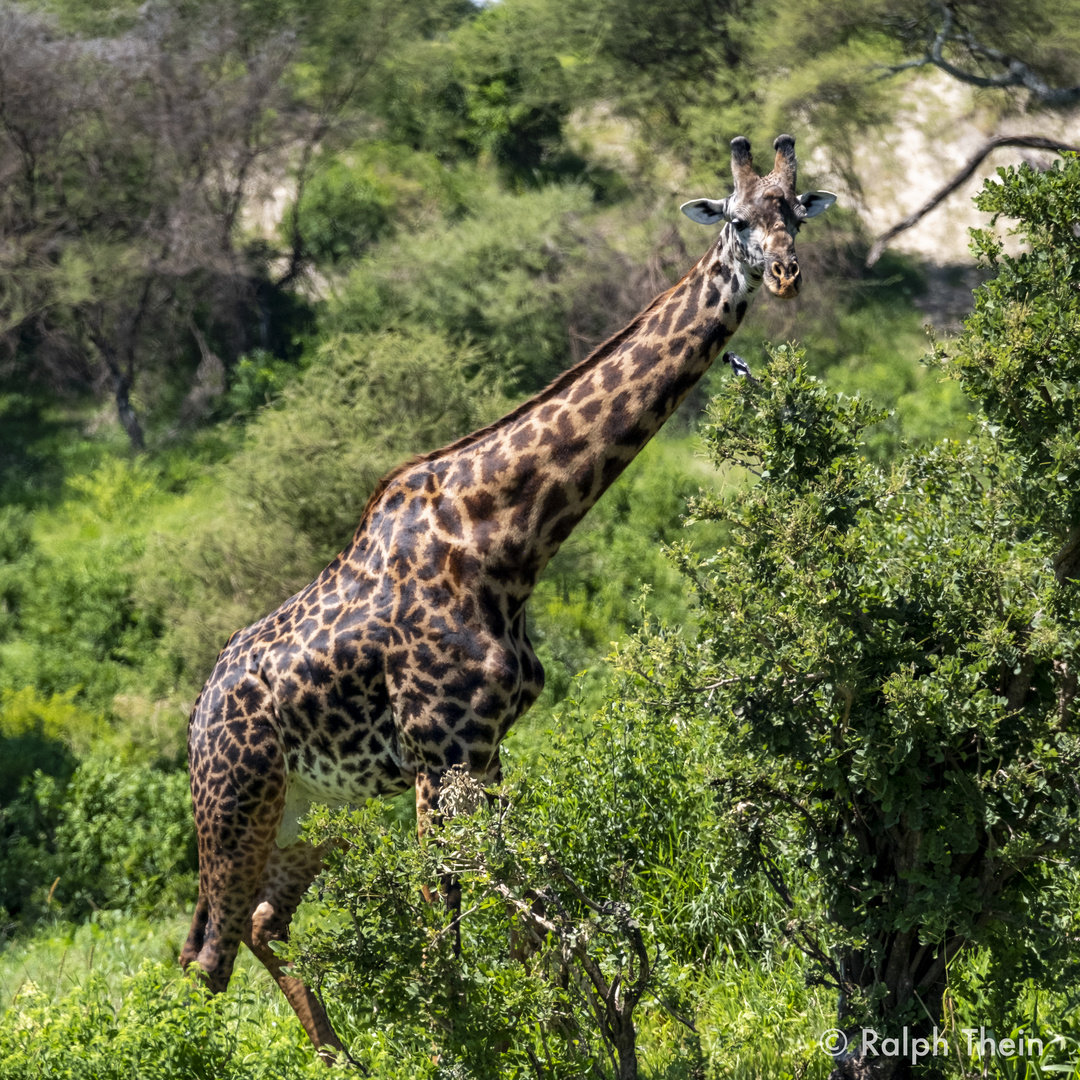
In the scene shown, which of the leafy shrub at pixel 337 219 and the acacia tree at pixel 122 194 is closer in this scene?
the acacia tree at pixel 122 194

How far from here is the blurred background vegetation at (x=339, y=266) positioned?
666 inches

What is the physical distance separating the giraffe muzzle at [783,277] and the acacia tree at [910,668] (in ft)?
0.74

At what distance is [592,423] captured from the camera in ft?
17.9

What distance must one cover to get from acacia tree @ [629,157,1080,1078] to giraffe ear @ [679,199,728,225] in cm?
77

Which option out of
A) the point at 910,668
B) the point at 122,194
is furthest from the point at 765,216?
the point at 122,194

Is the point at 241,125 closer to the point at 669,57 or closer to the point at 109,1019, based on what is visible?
the point at 669,57

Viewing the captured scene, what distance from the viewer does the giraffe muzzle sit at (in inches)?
189

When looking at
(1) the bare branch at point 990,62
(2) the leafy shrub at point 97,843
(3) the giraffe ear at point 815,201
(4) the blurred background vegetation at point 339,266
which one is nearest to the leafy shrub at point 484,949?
(3) the giraffe ear at point 815,201

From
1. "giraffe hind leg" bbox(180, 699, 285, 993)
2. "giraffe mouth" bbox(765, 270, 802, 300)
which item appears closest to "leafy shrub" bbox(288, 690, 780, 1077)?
"giraffe hind leg" bbox(180, 699, 285, 993)

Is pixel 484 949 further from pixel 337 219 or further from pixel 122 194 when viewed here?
pixel 337 219

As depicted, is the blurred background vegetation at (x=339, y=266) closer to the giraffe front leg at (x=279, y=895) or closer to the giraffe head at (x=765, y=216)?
the giraffe front leg at (x=279, y=895)

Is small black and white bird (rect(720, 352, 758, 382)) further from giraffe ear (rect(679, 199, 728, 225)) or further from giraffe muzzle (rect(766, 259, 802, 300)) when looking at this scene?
giraffe ear (rect(679, 199, 728, 225))

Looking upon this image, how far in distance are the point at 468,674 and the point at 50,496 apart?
78.7 ft

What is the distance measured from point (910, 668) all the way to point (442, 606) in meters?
2.05
